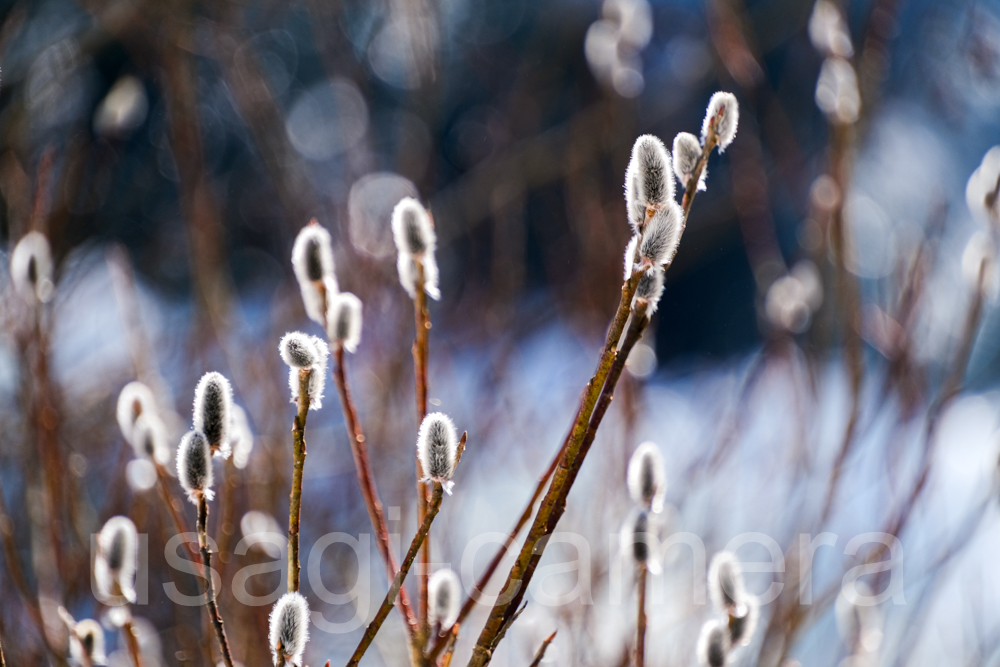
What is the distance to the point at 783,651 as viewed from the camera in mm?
1616

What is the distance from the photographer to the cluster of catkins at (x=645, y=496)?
3.30 ft

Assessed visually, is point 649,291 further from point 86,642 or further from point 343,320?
point 86,642

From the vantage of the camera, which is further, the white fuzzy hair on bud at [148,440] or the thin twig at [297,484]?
the white fuzzy hair on bud at [148,440]

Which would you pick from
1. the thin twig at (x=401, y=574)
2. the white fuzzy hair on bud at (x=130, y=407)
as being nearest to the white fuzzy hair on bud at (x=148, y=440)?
the white fuzzy hair on bud at (x=130, y=407)

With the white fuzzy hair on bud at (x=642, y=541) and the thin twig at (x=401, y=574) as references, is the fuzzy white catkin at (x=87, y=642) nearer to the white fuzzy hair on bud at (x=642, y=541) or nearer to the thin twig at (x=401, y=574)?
the thin twig at (x=401, y=574)

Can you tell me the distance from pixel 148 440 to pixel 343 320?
0.95 ft

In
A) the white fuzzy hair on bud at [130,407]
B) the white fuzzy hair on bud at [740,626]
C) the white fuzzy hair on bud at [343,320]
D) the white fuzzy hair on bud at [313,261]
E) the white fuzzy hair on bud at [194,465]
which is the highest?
the white fuzzy hair on bud at [313,261]

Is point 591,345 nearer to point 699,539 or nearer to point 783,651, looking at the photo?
point 699,539

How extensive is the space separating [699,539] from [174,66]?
169 cm

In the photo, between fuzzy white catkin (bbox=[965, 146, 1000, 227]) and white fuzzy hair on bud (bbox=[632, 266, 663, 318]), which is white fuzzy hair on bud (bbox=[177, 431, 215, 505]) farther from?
fuzzy white catkin (bbox=[965, 146, 1000, 227])

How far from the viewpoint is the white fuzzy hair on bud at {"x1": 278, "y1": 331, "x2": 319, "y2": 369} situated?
83cm

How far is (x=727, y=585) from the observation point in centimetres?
97

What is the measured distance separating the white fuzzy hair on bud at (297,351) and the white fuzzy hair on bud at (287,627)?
220 millimetres

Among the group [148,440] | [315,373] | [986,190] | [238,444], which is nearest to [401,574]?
[315,373]
